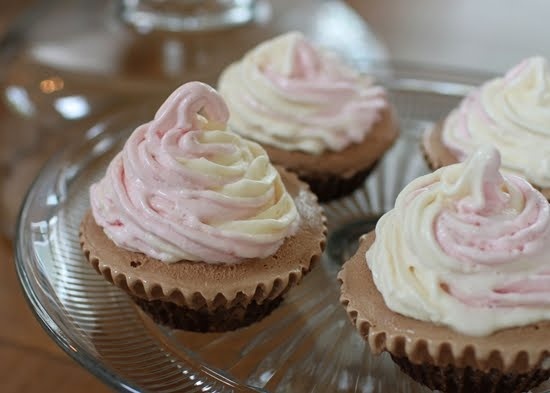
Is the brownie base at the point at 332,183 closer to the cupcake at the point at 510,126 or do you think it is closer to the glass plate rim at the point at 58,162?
the cupcake at the point at 510,126

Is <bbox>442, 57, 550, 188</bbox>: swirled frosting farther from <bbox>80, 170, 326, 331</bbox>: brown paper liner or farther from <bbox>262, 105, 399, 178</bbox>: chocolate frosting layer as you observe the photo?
<bbox>80, 170, 326, 331</bbox>: brown paper liner

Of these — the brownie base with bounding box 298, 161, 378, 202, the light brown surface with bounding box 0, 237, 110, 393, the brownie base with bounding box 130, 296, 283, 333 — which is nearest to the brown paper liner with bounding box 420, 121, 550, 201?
the brownie base with bounding box 298, 161, 378, 202

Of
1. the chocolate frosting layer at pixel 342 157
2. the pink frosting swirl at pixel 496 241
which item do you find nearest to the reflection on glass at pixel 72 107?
the chocolate frosting layer at pixel 342 157

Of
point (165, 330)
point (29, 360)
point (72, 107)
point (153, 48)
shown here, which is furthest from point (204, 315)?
point (153, 48)

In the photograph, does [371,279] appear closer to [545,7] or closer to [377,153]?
[377,153]

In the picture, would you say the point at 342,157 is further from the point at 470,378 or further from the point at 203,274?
the point at 470,378

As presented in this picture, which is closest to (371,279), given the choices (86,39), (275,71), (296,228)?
(296,228)
